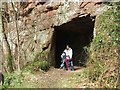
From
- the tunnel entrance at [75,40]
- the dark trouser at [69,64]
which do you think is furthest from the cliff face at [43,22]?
the tunnel entrance at [75,40]

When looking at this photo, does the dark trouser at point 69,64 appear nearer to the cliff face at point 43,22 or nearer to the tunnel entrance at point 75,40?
the cliff face at point 43,22

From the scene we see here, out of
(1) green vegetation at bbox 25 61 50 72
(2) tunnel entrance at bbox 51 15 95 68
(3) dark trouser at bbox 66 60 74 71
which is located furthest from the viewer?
(2) tunnel entrance at bbox 51 15 95 68

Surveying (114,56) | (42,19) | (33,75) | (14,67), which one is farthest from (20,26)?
(114,56)

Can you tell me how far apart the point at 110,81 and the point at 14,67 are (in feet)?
23.7

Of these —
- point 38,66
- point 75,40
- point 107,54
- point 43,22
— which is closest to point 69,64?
point 38,66

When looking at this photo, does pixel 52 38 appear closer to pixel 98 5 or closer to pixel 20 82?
pixel 98 5

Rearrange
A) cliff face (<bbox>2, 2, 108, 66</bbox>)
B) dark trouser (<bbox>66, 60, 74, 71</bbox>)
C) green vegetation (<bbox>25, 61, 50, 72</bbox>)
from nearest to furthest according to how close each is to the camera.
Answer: green vegetation (<bbox>25, 61, 50, 72</bbox>) < dark trouser (<bbox>66, 60, 74, 71</bbox>) < cliff face (<bbox>2, 2, 108, 66</bbox>)

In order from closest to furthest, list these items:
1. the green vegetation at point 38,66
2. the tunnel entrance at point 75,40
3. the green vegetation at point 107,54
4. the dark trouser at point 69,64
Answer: the green vegetation at point 107,54 → the green vegetation at point 38,66 → the dark trouser at point 69,64 → the tunnel entrance at point 75,40

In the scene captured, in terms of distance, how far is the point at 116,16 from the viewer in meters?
10.5

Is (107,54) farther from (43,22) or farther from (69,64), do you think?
(43,22)

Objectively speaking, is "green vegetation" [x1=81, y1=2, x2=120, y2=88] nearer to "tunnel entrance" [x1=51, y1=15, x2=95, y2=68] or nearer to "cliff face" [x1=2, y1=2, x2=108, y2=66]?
"cliff face" [x1=2, y1=2, x2=108, y2=66]

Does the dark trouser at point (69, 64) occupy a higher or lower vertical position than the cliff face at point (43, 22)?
lower

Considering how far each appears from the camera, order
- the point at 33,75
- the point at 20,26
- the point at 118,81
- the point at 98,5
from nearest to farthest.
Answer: the point at 118,81, the point at 33,75, the point at 98,5, the point at 20,26

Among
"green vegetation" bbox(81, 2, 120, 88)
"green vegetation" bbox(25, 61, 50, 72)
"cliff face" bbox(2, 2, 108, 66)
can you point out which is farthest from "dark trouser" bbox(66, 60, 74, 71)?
"green vegetation" bbox(81, 2, 120, 88)
